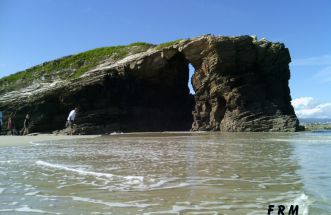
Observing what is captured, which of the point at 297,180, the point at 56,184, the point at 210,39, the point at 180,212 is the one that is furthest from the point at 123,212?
the point at 210,39

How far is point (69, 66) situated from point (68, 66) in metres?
0.13

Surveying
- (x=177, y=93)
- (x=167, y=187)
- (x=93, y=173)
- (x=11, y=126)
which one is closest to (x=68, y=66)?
(x=11, y=126)

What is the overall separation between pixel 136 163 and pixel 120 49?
3295cm

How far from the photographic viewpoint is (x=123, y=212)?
4.46 m

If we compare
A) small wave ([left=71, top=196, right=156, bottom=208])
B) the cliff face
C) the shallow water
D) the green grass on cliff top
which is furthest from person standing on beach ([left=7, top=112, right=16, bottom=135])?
small wave ([left=71, top=196, right=156, bottom=208])

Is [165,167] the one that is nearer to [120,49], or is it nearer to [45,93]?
[45,93]

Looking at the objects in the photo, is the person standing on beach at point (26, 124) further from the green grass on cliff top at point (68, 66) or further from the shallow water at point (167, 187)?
the shallow water at point (167, 187)

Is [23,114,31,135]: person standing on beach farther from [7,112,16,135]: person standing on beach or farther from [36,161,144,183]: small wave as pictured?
[36,161,144,183]: small wave

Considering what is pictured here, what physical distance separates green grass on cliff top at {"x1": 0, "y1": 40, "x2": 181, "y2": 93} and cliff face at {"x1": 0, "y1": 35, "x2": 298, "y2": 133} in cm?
107

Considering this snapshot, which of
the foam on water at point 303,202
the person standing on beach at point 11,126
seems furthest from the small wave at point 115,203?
the person standing on beach at point 11,126

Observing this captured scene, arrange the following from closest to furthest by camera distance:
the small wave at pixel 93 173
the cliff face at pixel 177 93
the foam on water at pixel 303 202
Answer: the foam on water at pixel 303 202 < the small wave at pixel 93 173 < the cliff face at pixel 177 93

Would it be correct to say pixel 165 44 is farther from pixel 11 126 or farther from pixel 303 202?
pixel 303 202

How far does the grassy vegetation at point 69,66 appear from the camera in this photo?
39.2 m

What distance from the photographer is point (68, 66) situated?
41.1m
